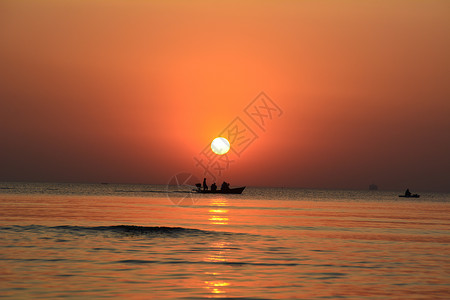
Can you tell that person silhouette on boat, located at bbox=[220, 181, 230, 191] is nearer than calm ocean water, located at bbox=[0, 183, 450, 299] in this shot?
No

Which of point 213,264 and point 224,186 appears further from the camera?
point 224,186

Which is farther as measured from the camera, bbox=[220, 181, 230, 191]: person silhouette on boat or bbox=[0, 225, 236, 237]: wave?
bbox=[220, 181, 230, 191]: person silhouette on boat

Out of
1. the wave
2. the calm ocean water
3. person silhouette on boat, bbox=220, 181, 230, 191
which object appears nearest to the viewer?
the calm ocean water

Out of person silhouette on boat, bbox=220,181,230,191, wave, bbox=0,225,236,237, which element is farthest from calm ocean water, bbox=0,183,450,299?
person silhouette on boat, bbox=220,181,230,191

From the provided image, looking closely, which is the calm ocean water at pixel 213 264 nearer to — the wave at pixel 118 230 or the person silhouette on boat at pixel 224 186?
the wave at pixel 118 230

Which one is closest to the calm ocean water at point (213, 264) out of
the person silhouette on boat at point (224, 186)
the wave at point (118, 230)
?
the wave at point (118, 230)

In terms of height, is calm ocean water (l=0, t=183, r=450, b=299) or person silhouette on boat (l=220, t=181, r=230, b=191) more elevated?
person silhouette on boat (l=220, t=181, r=230, b=191)

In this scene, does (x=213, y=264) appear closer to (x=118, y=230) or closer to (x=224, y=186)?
(x=118, y=230)

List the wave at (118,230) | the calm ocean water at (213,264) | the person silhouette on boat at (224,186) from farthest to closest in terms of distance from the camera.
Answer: the person silhouette on boat at (224,186) → the wave at (118,230) → the calm ocean water at (213,264)

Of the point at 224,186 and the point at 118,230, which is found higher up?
the point at 224,186

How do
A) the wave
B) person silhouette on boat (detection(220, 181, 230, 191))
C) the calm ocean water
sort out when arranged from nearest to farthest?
the calm ocean water, the wave, person silhouette on boat (detection(220, 181, 230, 191))

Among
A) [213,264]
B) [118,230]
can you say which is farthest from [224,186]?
[213,264]

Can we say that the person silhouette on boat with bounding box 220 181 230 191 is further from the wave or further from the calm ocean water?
the calm ocean water

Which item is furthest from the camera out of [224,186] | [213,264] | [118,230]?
[224,186]
